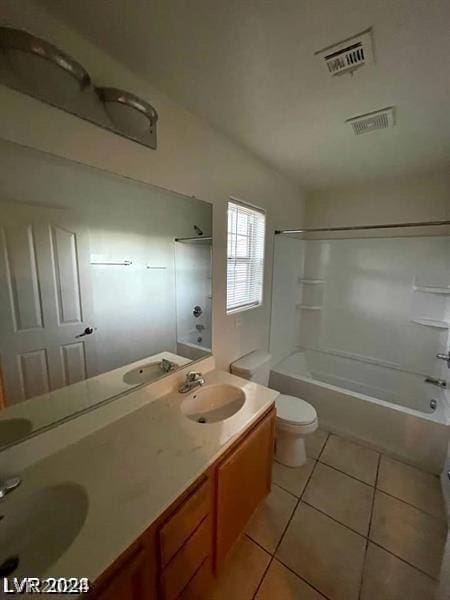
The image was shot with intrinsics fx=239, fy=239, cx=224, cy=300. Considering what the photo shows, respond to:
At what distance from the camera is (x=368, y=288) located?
278 cm

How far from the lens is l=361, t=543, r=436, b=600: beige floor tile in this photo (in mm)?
1154

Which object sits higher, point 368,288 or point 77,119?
point 77,119

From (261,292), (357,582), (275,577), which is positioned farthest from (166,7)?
(357,582)

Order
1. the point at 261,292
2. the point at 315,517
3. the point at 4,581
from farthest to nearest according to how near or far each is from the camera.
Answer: the point at 261,292
the point at 315,517
the point at 4,581

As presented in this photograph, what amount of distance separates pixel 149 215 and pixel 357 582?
220 cm

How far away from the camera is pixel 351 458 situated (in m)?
1.98

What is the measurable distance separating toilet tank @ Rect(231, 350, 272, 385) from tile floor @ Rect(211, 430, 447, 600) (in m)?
0.70

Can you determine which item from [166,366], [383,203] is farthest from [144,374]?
[383,203]

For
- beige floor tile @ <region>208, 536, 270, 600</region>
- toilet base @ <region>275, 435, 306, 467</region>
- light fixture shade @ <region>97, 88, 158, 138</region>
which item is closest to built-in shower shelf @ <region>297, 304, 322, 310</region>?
toilet base @ <region>275, 435, 306, 467</region>

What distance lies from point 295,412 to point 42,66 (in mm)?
2286

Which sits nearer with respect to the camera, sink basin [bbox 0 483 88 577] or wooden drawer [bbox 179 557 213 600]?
sink basin [bbox 0 483 88 577]

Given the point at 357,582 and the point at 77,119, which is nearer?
the point at 77,119

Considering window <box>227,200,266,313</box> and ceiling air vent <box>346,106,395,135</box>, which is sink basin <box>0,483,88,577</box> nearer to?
window <box>227,200,266,313</box>

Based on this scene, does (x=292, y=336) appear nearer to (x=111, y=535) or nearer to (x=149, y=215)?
(x=149, y=215)
